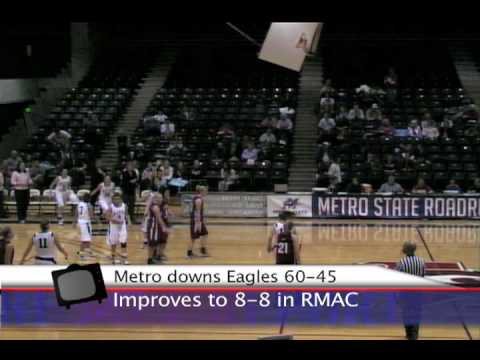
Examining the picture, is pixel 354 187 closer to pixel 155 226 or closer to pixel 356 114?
pixel 356 114

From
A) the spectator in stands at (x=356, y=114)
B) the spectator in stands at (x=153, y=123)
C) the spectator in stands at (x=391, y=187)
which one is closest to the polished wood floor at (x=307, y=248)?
the spectator in stands at (x=391, y=187)

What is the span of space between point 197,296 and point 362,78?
15.5 metres

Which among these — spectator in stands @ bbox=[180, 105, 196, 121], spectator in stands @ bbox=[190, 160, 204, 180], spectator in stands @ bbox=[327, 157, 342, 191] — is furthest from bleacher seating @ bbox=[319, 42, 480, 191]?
spectator in stands @ bbox=[180, 105, 196, 121]

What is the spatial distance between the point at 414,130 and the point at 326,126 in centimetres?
Answer: 239

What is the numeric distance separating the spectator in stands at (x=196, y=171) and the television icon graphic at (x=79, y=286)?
16945 mm

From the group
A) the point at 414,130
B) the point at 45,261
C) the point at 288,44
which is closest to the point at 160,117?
the point at 414,130

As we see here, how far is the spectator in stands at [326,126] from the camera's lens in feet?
70.3

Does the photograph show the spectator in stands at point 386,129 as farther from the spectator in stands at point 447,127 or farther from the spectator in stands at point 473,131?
the spectator in stands at point 473,131

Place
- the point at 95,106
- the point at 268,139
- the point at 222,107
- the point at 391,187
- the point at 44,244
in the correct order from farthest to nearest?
the point at 95,106
the point at 222,107
the point at 268,139
the point at 391,187
the point at 44,244

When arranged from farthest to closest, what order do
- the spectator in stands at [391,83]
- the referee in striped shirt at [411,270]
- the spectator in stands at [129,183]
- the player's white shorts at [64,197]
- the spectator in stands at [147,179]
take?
1. the spectator in stands at [391,83]
2. the spectator in stands at [147,179]
3. the player's white shorts at [64,197]
4. the spectator in stands at [129,183]
5. the referee in striped shirt at [411,270]

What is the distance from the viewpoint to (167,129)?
22.3 m

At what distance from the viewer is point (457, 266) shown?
1328 centimetres

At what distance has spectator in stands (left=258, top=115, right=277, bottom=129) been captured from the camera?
874 inches
